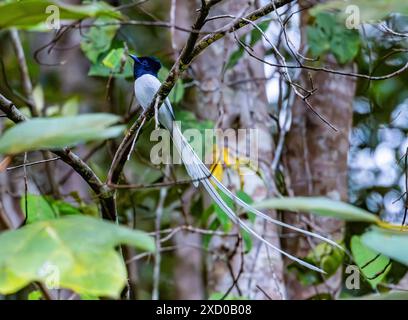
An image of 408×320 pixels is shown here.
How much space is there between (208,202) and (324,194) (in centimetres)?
62

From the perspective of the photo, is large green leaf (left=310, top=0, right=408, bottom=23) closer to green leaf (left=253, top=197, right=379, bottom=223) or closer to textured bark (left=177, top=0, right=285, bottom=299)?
green leaf (left=253, top=197, right=379, bottom=223)

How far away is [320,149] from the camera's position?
327 centimetres

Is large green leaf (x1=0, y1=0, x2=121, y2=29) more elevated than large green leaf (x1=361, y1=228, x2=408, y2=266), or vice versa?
large green leaf (x1=0, y1=0, x2=121, y2=29)

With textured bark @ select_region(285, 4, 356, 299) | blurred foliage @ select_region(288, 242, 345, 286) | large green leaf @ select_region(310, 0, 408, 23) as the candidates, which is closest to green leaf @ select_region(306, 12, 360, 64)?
textured bark @ select_region(285, 4, 356, 299)

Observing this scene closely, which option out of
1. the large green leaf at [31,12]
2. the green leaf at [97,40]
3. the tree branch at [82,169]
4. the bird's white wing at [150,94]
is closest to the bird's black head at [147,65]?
the bird's white wing at [150,94]

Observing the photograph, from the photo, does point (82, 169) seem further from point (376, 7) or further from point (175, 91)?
point (175, 91)

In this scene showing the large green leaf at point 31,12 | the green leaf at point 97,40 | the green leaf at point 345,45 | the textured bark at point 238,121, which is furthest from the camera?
the green leaf at point 345,45

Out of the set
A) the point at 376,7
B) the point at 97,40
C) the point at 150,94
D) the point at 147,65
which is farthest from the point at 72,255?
the point at 97,40

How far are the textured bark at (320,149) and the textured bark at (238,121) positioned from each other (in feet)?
0.85

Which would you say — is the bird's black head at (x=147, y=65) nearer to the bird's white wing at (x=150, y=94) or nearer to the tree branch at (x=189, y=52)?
the bird's white wing at (x=150, y=94)

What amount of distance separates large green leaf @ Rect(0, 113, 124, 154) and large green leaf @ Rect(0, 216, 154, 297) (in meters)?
0.09

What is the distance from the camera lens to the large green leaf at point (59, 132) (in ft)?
2.14

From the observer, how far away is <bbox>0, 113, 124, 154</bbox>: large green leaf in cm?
65
